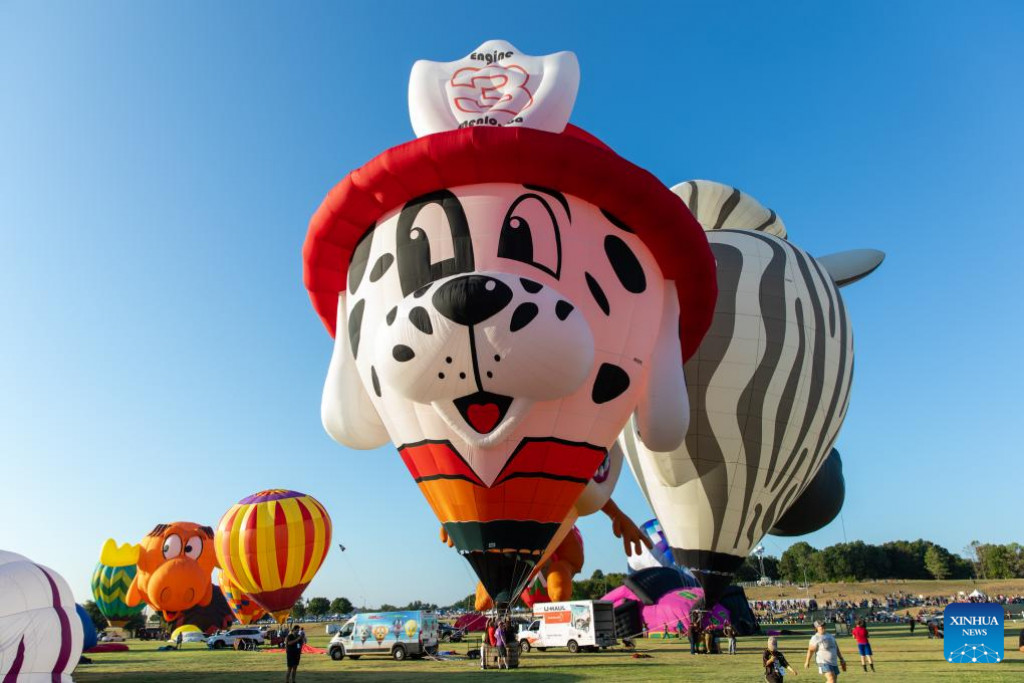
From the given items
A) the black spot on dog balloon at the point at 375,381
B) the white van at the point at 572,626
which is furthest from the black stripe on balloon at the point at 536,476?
the white van at the point at 572,626

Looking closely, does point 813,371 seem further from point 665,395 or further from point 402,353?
point 402,353

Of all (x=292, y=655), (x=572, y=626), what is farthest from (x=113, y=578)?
(x=292, y=655)

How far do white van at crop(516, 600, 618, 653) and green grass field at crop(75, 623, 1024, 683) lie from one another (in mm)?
277

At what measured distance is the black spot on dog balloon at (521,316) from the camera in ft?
30.1

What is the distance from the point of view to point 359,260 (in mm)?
10984

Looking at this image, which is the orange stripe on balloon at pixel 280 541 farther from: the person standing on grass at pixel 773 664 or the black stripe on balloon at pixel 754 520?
the person standing on grass at pixel 773 664

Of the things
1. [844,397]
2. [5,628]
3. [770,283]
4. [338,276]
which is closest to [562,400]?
[338,276]

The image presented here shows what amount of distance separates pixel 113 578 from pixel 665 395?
1344 inches

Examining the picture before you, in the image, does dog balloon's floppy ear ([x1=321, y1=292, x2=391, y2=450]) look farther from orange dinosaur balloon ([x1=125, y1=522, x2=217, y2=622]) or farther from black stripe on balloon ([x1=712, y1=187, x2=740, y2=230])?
orange dinosaur balloon ([x1=125, y1=522, x2=217, y2=622])

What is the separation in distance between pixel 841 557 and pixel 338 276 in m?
79.1

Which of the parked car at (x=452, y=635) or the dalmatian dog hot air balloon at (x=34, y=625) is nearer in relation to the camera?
the dalmatian dog hot air balloon at (x=34, y=625)

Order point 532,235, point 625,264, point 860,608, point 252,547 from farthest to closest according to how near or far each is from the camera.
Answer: point 860,608 → point 252,547 → point 625,264 → point 532,235

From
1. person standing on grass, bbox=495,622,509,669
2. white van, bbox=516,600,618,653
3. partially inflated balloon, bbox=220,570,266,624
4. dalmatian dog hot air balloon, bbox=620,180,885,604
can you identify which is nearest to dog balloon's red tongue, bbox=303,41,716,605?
person standing on grass, bbox=495,622,509,669

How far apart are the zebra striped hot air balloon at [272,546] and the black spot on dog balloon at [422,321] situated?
57.3ft
